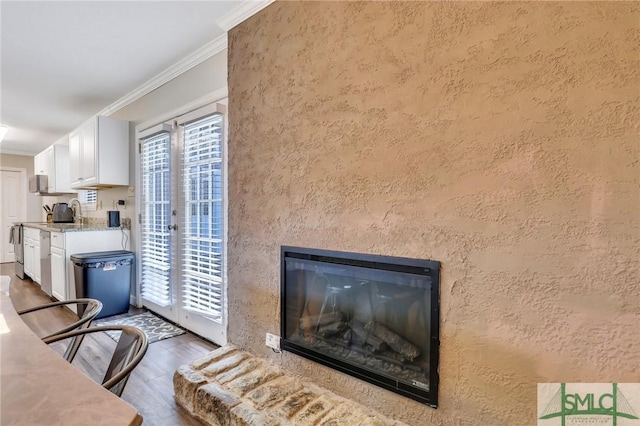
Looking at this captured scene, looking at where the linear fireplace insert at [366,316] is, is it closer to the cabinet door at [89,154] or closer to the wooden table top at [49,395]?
the wooden table top at [49,395]

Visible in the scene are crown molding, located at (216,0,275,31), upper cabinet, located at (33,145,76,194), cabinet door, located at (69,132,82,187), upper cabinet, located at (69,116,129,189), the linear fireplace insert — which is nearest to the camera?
the linear fireplace insert

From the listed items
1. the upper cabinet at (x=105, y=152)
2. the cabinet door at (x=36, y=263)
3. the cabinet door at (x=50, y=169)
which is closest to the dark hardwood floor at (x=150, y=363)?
the cabinet door at (x=36, y=263)

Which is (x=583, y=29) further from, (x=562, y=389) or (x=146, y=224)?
(x=146, y=224)

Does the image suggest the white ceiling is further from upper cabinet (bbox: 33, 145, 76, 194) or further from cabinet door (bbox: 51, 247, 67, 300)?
cabinet door (bbox: 51, 247, 67, 300)

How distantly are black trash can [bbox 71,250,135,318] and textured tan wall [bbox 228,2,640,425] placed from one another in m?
2.54


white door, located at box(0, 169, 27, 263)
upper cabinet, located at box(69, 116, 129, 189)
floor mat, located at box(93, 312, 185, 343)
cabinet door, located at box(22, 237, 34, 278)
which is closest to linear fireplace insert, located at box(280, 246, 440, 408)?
floor mat, located at box(93, 312, 185, 343)

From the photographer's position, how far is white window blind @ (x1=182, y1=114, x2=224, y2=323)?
262cm

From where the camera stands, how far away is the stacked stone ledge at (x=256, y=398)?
149 cm

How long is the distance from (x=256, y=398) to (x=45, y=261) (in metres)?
4.04

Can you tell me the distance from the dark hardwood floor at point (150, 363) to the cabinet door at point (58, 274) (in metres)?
0.22

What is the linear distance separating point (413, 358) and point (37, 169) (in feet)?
25.8

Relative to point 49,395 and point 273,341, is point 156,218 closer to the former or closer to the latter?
point 273,341

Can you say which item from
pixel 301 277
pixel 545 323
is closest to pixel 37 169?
pixel 301 277

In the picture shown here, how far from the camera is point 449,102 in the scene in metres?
1.32
